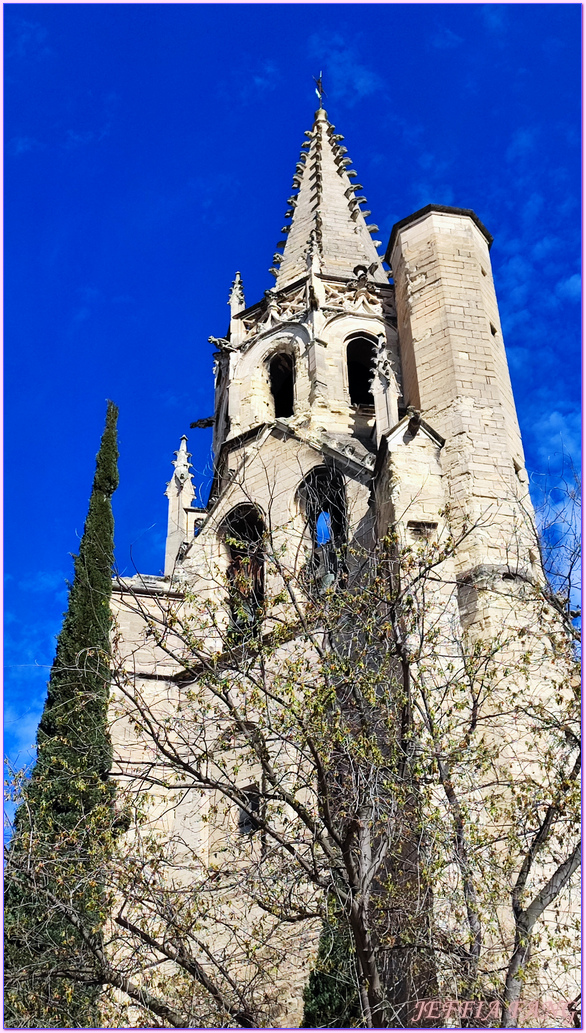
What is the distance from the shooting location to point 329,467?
1869 cm

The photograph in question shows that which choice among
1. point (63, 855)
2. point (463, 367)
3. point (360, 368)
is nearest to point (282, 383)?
point (360, 368)

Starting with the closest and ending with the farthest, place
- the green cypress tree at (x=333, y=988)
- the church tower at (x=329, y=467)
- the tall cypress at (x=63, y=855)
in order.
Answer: the tall cypress at (x=63, y=855) → the green cypress tree at (x=333, y=988) → the church tower at (x=329, y=467)

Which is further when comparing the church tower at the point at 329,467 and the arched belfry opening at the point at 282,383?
the arched belfry opening at the point at 282,383

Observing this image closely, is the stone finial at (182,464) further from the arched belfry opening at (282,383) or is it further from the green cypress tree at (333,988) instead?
the green cypress tree at (333,988)

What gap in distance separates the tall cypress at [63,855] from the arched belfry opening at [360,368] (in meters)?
9.35

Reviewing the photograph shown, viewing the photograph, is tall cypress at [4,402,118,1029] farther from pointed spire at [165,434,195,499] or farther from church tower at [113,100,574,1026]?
pointed spire at [165,434,195,499]

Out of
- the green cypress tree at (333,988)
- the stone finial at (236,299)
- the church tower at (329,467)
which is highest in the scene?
the stone finial at (236,299)

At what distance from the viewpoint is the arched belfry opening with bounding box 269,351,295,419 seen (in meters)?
22.8

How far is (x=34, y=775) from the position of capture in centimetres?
1206

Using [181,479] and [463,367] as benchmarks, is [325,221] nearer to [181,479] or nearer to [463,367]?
[181,479]

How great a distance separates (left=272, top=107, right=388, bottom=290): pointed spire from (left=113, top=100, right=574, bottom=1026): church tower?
0.07 meters

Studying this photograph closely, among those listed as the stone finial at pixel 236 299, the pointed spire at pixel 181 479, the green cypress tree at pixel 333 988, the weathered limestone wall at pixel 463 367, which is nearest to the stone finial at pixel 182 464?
the pointed spire at pixel 181 479

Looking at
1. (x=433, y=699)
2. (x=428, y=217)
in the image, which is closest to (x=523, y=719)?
(x=433, y=699)

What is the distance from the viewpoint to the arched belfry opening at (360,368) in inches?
875
